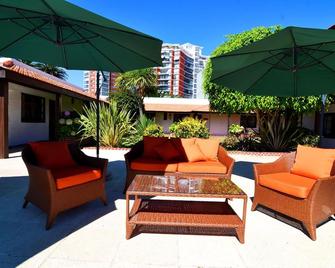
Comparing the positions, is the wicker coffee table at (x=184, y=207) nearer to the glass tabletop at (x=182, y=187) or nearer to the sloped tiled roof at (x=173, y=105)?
the glass tabletop at (x=182, y=187)

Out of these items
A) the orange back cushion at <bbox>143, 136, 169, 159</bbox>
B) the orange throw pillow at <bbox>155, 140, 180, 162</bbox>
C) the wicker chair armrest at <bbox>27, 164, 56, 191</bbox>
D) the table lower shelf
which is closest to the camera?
the table lower shelf

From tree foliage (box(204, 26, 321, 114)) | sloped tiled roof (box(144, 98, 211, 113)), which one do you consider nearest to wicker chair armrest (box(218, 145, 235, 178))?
tree foliage (box(204, 26, 321, 114))

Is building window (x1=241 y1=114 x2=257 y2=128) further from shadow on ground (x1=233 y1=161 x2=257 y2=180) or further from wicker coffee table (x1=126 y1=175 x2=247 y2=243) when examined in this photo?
wicker coffee table (x1=126 y1=175 x2=247 y2=243)

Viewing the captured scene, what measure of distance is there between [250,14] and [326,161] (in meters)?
8.78

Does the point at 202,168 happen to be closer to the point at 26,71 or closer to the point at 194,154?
the point at 194,154

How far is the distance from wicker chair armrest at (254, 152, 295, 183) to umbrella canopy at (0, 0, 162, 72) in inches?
84.2

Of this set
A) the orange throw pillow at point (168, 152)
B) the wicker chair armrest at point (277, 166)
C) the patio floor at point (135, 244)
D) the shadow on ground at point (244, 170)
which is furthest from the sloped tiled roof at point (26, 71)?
the wicker chair armrest at point (277, 166)

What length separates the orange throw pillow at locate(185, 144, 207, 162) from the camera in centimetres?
480

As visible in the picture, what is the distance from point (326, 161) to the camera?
12.2 ft

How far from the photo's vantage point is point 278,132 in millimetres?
10672

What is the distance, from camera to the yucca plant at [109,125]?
9961 mm

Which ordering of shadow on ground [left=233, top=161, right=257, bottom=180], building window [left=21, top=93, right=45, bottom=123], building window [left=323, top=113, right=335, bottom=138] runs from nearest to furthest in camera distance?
shadow on ground [left=233, top=161, right=257, bottom=180]
building window [left=21, top=93, right=45, bottom=123]
building window [left=323, top=113, right=335, bottom=138]

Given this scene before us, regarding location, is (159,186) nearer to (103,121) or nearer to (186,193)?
(186,193)

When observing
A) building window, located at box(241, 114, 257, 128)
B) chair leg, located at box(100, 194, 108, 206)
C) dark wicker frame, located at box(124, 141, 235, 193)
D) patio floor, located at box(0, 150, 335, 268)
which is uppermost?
building window, located at box(241, 114, 257, 128)
